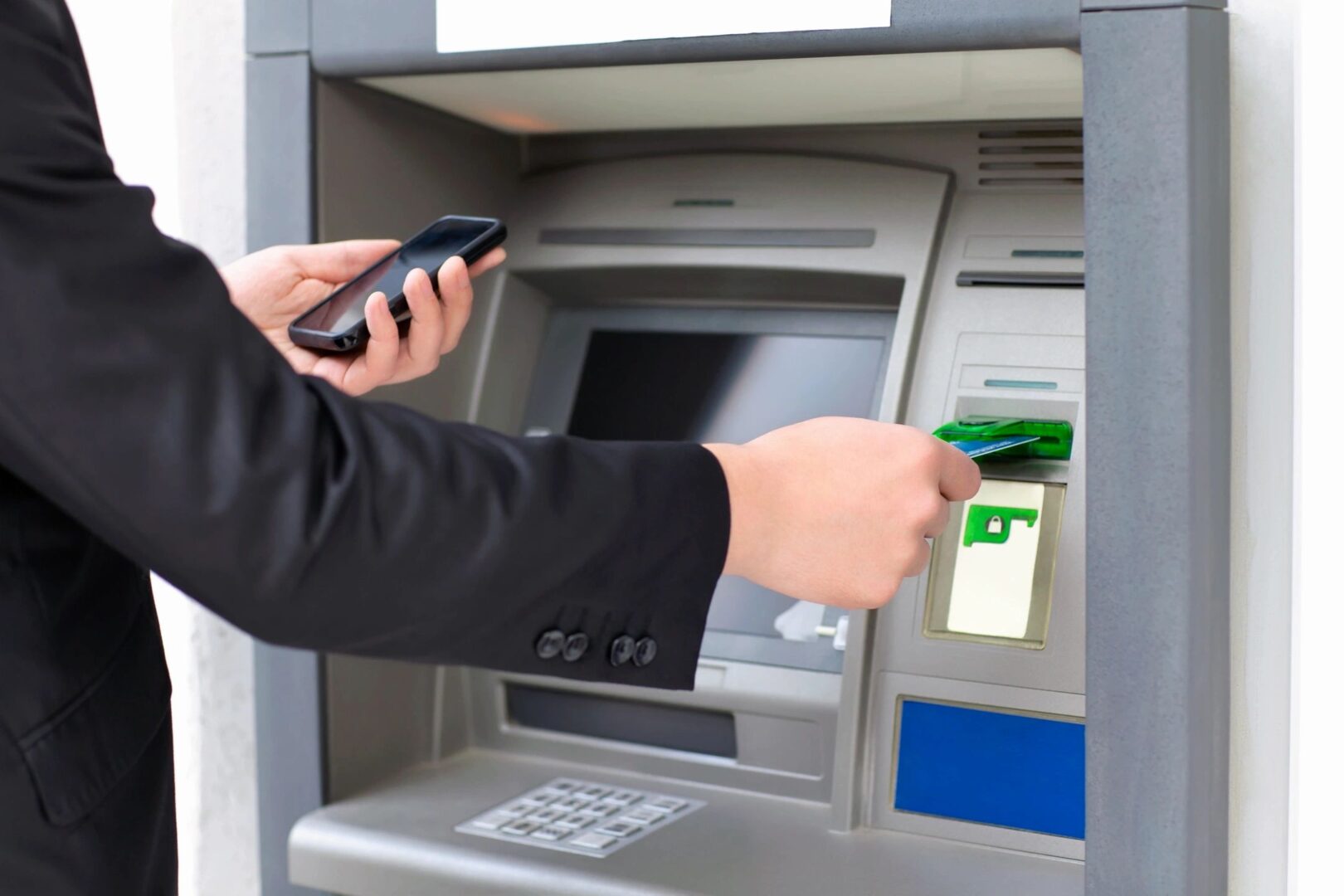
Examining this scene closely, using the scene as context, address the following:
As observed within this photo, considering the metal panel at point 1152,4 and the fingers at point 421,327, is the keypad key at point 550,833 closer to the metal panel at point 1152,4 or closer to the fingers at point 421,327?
the fingers at point 421,327

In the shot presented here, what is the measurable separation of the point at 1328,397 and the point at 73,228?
881 millimetres

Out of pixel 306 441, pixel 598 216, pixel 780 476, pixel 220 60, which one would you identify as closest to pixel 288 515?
pixel 306 441

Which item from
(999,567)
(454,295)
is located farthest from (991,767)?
(454,295)

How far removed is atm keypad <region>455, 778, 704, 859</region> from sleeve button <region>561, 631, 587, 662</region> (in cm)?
47

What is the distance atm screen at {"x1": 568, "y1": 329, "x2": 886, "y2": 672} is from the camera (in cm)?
154

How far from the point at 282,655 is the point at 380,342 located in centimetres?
43

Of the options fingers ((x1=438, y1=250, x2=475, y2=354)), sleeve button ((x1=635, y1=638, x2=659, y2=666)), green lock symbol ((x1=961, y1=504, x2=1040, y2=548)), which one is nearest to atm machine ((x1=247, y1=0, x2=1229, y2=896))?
green lock symbol ((x1=961, y1=504, x2=1040, y2=548))

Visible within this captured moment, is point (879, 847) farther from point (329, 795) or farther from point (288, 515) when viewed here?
point (288, 515)

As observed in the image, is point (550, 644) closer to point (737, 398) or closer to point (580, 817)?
point (580, 817)

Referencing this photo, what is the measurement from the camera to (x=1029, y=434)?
1365 millimetres

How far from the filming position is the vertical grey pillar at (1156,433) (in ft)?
3.34

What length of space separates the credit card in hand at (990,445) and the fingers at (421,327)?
512mm

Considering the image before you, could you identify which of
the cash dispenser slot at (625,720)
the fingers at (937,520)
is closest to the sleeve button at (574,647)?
the fingers at (937,520)

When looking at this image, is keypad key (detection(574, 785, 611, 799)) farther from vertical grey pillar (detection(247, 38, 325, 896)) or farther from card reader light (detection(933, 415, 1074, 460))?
card reader light (detection(933, 415, 1074, 460))
